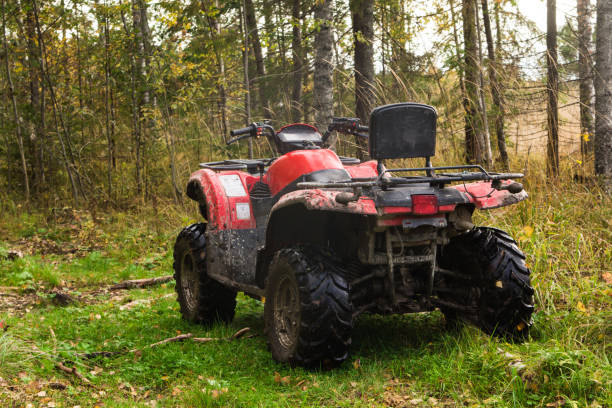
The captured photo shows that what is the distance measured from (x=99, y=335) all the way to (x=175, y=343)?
747 millimetres

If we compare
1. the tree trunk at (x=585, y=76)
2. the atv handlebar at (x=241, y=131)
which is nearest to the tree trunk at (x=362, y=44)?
the tree trunk at (x=585, y=76)

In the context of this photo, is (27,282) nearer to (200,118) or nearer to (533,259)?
(200,118)

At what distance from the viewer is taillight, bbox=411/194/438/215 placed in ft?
10.7

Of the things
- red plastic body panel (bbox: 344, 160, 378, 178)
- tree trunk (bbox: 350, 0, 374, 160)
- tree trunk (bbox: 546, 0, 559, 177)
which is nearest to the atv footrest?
red plastic body panel (bbox: 344, 160, 378, 178)

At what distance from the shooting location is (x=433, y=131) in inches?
140

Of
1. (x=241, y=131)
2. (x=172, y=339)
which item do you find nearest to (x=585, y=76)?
(x=241, y=131)

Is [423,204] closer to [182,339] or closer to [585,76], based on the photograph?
[182,339]

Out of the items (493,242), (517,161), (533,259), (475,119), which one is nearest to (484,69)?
(475,119)

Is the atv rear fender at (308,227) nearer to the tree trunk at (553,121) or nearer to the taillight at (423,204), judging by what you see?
the taillight at (423,204)

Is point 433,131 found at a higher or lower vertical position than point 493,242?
higher

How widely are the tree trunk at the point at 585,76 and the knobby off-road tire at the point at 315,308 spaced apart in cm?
425

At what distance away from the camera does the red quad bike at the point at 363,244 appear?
134 inches

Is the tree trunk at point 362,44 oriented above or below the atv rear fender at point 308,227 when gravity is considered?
above

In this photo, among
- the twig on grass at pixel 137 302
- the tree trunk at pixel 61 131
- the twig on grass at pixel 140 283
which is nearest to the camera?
the twig on grass at pixel 137 302
